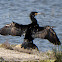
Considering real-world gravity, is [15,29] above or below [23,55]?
above

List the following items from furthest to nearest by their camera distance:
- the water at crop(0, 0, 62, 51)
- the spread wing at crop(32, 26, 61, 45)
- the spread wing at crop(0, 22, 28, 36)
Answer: the water at crop(0, 0, 62, 51) → the spread wing at crop(0, 22, 28, 36) → the spread wing at crop(32, 26, 61, 45)

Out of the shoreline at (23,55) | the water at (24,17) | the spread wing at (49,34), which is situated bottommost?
the water at (24,17)

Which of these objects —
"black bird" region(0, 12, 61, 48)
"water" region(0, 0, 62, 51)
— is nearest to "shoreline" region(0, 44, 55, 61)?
"black bird" region(0, 12, 61, 48)

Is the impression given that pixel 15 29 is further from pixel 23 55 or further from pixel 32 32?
pixel 23 55

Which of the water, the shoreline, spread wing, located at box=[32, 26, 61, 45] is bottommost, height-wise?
the water

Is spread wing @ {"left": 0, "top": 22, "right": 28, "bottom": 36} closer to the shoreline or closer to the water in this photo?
the shoreline

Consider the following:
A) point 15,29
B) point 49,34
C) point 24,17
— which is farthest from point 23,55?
point 24,17

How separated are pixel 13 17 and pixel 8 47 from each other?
25.1ft

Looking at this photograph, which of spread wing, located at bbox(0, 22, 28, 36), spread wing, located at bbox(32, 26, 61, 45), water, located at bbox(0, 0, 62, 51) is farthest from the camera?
water, located at bbox(0, 0, 62, 51)

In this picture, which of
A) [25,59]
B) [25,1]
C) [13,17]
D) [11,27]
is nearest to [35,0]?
[25,1]

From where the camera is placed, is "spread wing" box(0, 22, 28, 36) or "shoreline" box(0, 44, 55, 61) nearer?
"shoreline" box(0, 44, 55, 61)

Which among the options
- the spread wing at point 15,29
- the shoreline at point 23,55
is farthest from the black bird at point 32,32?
the shoreline at point 23,55

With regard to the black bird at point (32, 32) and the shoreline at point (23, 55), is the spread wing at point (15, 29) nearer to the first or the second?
the black bird at point (32, 32)

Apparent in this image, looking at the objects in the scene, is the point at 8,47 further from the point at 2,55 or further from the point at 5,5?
the point at 5,5
